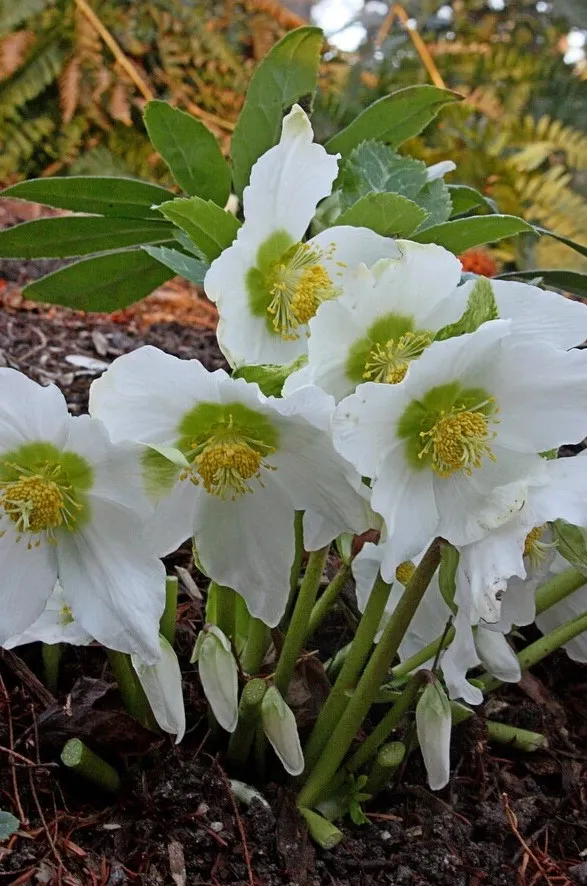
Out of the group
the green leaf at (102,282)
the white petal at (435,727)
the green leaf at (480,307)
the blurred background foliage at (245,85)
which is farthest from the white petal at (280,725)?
the blurred background foliage at (245,85)

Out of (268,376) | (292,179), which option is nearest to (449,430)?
(268,376)

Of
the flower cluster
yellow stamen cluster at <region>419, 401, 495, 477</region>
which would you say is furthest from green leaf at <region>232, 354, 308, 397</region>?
yellow stamen cluster at <region>419, 401, 495, 477</region>

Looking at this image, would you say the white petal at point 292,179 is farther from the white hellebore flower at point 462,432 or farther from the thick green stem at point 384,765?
the thick green stem at point 384,765

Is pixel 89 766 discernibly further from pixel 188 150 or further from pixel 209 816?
pixel 188 150

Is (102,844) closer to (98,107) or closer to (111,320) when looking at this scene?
(111,320)

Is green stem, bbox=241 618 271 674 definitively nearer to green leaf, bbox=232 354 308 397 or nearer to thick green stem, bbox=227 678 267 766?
thick green stem, bbox=227 678 267 766
